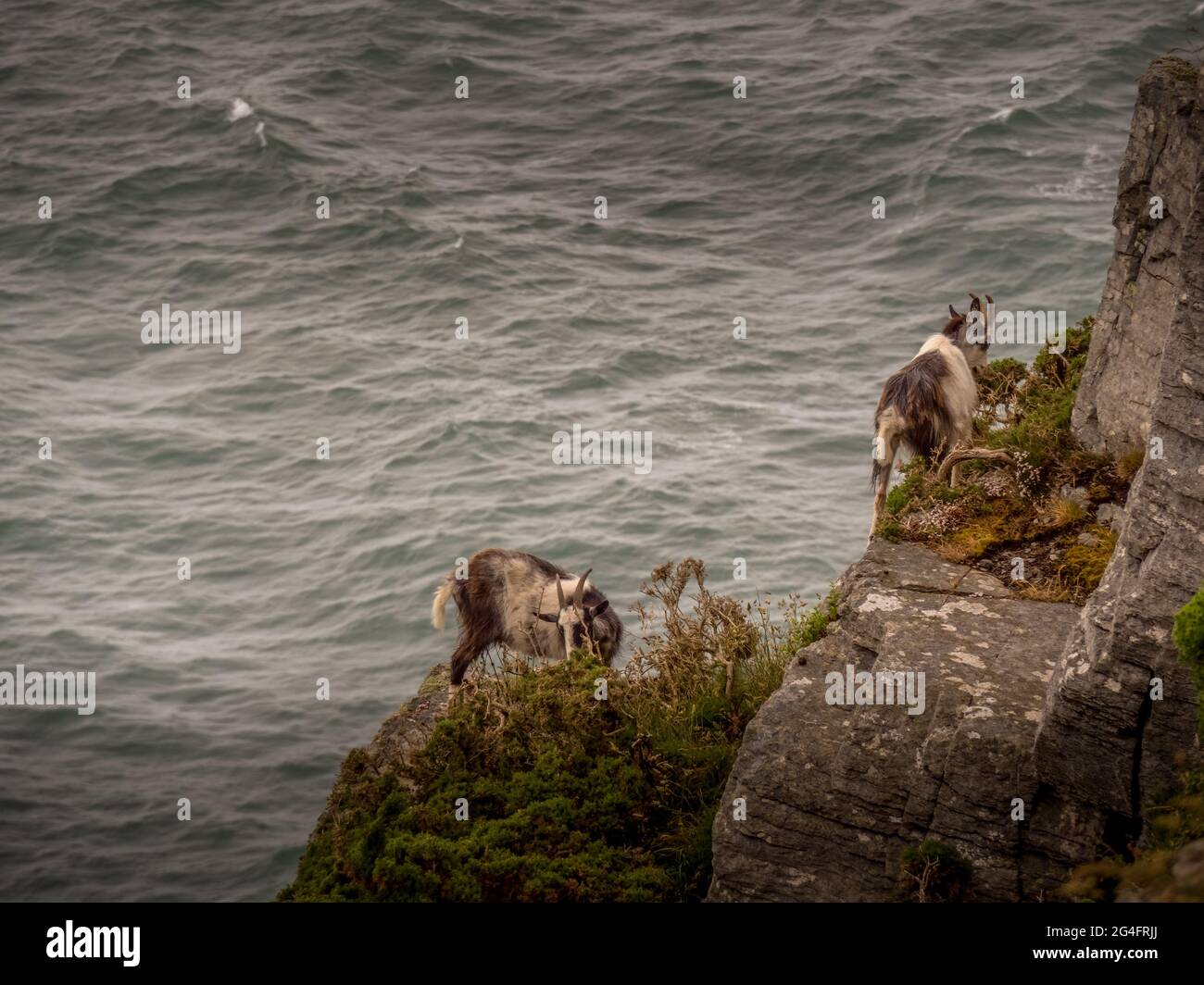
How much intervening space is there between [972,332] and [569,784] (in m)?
5.96

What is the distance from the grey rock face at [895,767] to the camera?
23.9 feet

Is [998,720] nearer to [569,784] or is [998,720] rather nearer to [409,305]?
[569,784]

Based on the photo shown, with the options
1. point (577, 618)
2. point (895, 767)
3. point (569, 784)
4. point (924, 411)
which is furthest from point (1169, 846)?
point (577, 618)

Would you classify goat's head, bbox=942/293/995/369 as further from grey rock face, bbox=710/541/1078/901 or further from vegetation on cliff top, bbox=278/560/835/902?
grey rock face, bbox=710/541/1078/901

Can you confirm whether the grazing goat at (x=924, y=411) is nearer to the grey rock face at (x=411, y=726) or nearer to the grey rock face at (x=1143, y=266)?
the grey rock face at (x=1143, y=266)

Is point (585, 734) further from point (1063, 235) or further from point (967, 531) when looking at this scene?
point (1063, 235)

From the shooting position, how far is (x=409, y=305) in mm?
36250

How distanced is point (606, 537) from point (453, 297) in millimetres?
11924

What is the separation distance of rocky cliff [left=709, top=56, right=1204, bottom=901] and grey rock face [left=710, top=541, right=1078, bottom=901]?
0.4 inches

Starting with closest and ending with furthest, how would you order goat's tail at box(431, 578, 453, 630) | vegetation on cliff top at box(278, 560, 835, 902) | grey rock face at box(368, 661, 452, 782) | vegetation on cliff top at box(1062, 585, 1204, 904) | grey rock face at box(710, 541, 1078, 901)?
1. vegetation on cliff top at box(1062, 585, 1204, 904)
2. grey rock face at box(710, 541, 1078, 901)
3. vegetation on cliff top at box(278, 560, 835, 902)
4. grey rock face at box(368, 661, 452, 782)
5. goat's tail at box(431, 578, 453, 630)

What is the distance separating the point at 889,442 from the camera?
11156mm

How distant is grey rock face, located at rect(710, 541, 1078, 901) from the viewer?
729 cm

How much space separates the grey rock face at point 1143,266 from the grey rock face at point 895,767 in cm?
196

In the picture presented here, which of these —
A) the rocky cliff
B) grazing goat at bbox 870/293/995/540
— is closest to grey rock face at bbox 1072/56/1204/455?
the rocky cliff
